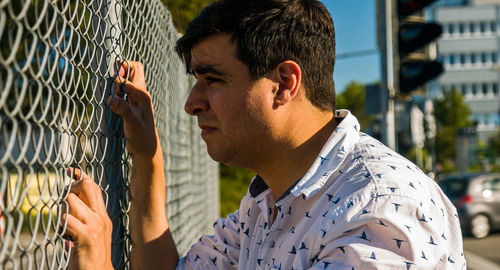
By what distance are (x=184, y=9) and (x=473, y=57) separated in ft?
234

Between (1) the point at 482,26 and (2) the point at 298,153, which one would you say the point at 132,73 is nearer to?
(2) the point at 298,153

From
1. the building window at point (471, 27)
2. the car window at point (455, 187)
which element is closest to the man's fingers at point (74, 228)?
the car window at point (455, 187)

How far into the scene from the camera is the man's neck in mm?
2209

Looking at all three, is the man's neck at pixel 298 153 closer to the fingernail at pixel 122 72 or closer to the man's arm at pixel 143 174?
the man's arm at pixel 143 174

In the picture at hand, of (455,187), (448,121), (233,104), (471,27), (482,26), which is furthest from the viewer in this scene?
(471,27)

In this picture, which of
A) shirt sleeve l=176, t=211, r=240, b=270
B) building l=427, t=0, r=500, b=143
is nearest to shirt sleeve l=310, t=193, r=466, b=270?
shirt sleeve l=176, t=211, r=240, b=270

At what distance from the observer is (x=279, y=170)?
2260 millimetres

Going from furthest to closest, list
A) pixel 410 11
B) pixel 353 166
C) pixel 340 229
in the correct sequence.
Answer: pixel 410 11 → pixel 353 166 → pixel 340 229

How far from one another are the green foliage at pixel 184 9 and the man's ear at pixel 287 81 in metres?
4.13

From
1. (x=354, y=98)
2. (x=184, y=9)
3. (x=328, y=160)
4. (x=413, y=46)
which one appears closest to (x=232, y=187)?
(x=184, y=9)

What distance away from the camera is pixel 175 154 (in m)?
4.04

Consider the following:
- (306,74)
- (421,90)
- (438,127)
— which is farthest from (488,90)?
(306,74)

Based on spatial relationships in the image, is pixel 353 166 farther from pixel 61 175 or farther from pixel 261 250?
pixel 61 175

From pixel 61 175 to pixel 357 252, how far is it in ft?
2.73
